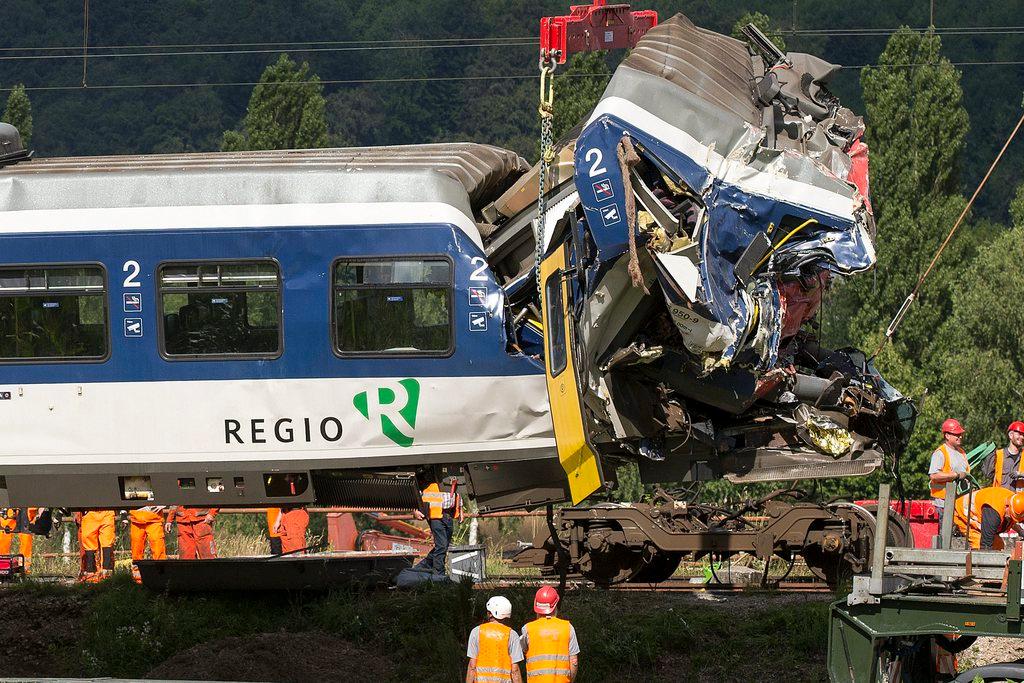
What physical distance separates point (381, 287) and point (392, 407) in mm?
987

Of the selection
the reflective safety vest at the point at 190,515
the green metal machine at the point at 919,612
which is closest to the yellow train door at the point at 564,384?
the green metal machine at the point at 919,612

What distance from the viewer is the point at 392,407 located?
12.3 metres

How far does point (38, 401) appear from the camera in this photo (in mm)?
12531

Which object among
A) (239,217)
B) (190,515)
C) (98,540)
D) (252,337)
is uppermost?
(239,217)

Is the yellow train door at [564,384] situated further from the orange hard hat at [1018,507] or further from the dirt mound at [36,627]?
the dirt mound at [36,627]

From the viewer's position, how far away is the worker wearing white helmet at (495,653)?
1063cm

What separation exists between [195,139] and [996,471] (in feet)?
235

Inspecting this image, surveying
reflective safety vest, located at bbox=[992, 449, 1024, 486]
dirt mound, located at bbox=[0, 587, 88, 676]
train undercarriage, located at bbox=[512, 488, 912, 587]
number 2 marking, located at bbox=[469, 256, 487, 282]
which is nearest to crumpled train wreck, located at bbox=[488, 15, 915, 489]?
number 2 marking, located at bbox=[469, 256, 487, 282]

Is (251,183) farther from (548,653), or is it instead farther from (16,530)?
(16,530)

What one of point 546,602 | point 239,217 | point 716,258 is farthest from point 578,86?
point 546,602

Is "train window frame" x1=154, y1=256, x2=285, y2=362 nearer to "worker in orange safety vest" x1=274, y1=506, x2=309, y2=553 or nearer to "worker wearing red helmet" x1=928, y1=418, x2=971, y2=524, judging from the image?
"worker wearing red helmet" x1=928, y1=418, x2=971, y2=524

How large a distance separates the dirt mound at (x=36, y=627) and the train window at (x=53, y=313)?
322 cm

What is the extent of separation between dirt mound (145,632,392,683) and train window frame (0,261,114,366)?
2891 millimetres

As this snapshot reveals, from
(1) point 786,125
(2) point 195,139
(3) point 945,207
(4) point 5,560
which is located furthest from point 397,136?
(1) point 786,125
